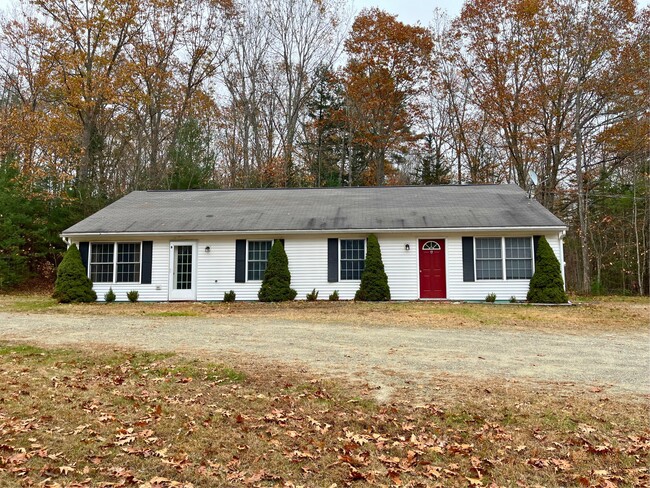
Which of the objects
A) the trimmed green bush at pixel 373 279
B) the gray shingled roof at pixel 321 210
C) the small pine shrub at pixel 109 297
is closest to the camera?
the trimmed green bush at pixel 373 279

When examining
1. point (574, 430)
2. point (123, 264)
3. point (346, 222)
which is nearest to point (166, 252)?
point (123, 264)

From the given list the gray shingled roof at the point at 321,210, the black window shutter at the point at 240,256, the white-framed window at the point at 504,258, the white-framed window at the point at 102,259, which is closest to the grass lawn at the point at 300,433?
the black window shutter at the point at 240,256

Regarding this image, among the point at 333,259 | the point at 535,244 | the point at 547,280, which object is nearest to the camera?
the point at 547,280

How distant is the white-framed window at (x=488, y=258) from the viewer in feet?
53.6

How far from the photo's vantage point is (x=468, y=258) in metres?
16.4

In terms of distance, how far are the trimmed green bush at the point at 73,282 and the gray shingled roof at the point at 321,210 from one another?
0.93 m

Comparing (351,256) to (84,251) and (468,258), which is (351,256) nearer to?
(468,258)

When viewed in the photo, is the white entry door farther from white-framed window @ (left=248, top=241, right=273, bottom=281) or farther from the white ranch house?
white-framed window @ (left=248, top=241, right=273, bottom=281)

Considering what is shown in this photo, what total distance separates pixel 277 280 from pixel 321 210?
11.7ft

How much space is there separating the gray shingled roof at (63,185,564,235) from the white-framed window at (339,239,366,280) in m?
0.61

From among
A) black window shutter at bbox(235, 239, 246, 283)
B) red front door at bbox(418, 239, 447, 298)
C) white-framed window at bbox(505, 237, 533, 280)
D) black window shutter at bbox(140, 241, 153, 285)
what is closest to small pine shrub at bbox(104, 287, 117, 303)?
black window shutter at bbox(140, 241, 153, 285)

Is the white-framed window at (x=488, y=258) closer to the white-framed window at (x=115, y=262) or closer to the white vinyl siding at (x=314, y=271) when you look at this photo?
the white vinyl siding at (x=314, y=271)

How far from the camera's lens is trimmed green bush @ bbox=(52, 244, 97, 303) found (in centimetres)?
1628

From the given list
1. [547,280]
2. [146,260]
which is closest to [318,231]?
[146,260]
